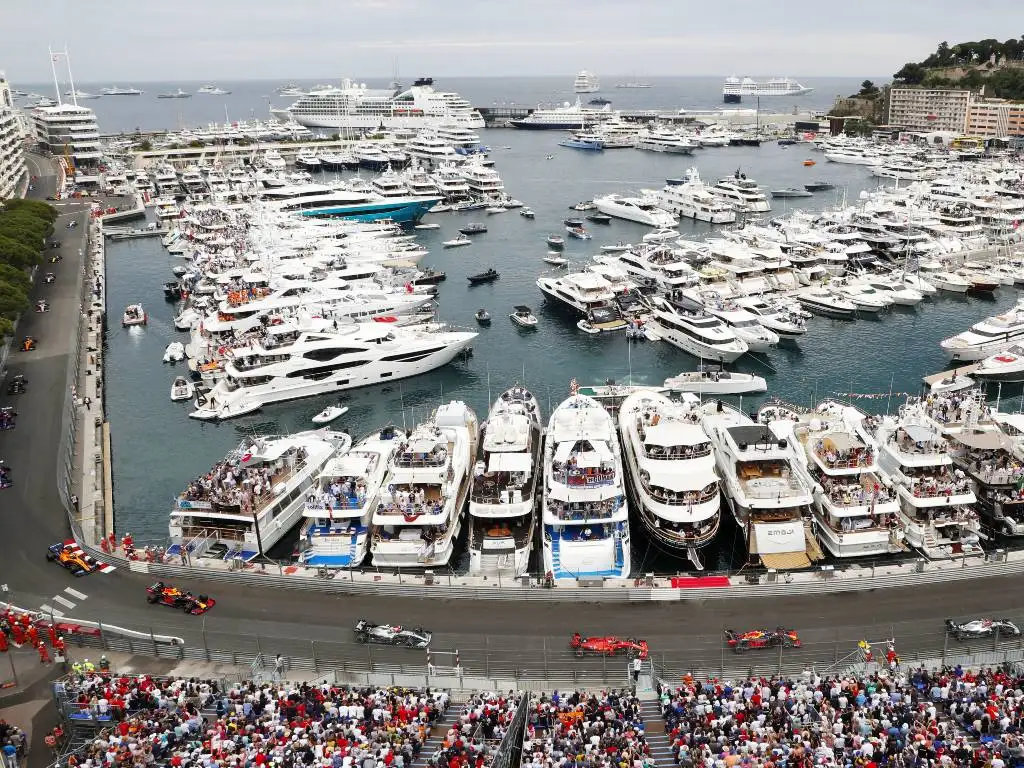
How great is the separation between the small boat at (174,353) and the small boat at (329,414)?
15.5 metres

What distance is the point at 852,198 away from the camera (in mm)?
127625

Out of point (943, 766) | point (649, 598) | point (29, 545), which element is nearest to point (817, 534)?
point (649, 598)

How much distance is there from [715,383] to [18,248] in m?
57.9

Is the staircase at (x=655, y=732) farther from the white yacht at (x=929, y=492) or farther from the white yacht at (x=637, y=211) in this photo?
the white yacht at (x=637, y=211)

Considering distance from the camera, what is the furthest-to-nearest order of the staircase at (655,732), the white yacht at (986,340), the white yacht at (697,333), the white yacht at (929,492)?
the white yacht at (697,333)
the white yacht at (986,340)
the white yacht at (929,492)
the staircase at (655,732)

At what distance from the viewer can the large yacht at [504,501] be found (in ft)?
107

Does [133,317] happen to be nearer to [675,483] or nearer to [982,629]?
[675,483]

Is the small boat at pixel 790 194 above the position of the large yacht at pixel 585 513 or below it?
above

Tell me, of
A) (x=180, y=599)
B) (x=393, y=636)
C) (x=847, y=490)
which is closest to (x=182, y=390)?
(x=180, y=599)

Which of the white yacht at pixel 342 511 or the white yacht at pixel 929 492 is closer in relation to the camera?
the white yacht at pixel 929 492

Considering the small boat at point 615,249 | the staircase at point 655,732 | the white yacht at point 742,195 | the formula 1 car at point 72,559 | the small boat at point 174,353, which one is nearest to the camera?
the staircase at point 655,732

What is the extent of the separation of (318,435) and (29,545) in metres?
15.6

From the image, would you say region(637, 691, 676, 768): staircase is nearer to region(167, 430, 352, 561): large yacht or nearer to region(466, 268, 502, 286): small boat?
region(167, 430, 352, 561): large yacht

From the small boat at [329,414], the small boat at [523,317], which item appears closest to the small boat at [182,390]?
the small boat at [329,414]
